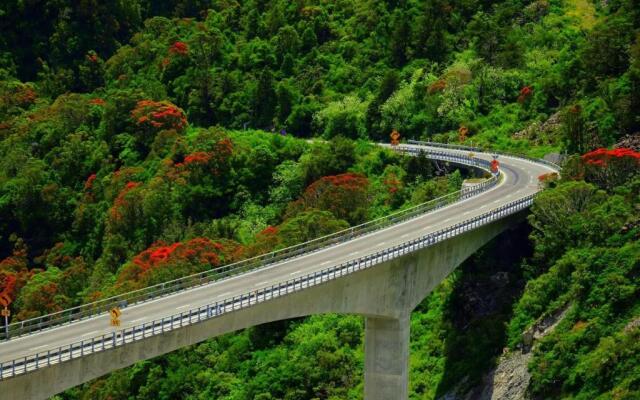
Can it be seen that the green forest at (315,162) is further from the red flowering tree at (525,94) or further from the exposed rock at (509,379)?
the exposed rock at (509,379)

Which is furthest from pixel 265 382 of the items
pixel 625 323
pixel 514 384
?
pixel 625 323

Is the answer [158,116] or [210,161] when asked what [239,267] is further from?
[158,116]

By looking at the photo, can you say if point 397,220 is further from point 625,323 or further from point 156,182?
point 156,182

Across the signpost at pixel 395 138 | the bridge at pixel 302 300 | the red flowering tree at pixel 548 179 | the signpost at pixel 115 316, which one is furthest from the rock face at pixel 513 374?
the signpost at pixel 395 138

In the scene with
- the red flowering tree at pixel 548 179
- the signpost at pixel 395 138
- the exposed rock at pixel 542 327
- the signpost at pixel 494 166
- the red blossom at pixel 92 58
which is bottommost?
the exposed rock at pixel 542 327

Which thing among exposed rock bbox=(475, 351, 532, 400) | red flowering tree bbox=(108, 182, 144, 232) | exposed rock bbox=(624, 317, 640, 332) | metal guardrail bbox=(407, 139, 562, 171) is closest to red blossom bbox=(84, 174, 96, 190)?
red flowering tree bbox=(108, 182, 144, 232)

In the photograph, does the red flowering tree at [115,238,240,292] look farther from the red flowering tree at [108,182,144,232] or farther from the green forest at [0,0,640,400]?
the red flowering tree at [108,182,144,232]
